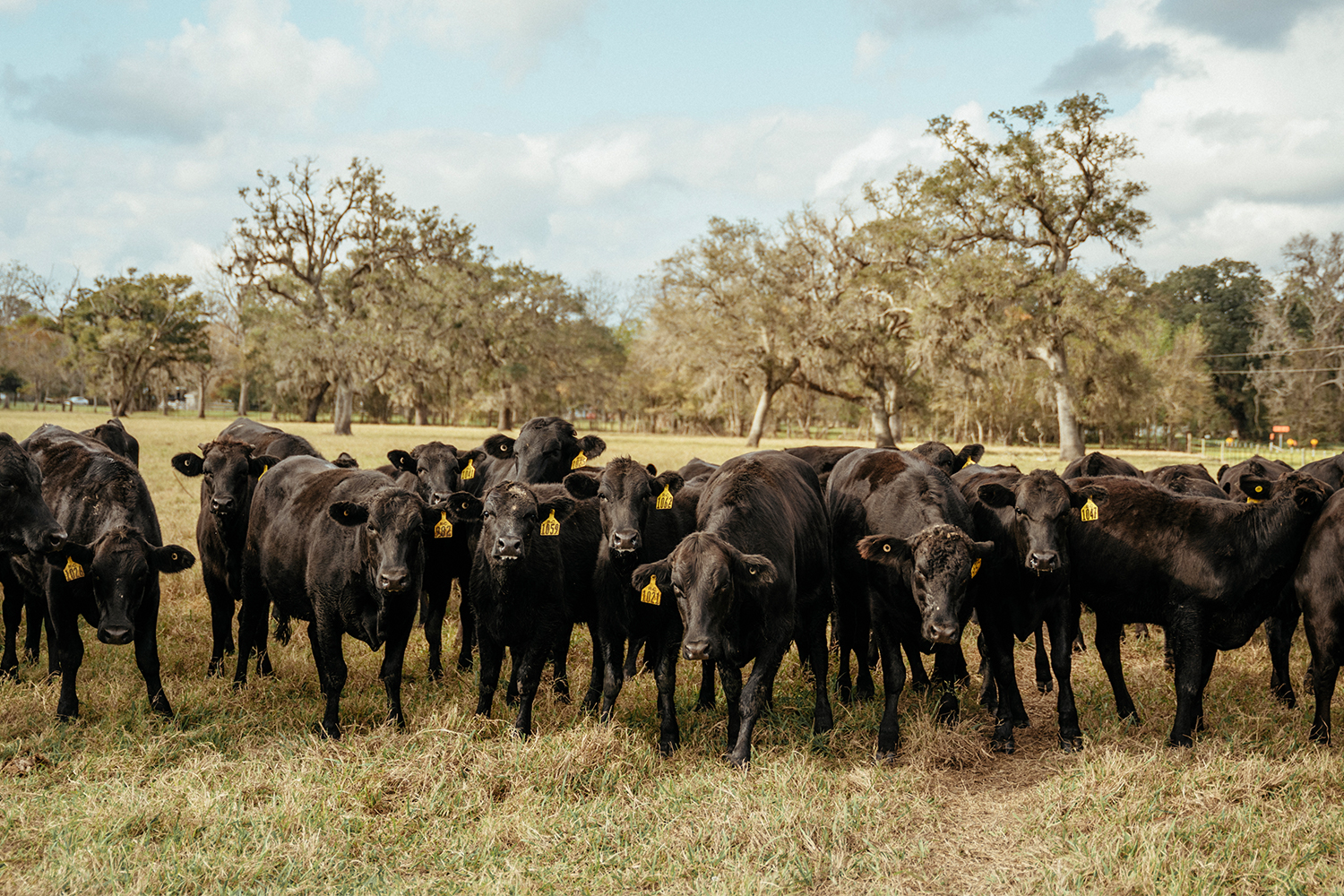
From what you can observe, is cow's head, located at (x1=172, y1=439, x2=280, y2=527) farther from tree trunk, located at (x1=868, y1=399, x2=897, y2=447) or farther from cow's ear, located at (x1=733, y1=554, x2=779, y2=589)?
tree trunk, located at (x1=868, y1=399, x2=897, y2=447)

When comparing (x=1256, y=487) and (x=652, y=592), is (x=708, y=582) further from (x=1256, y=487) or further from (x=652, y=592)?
(x=1256, y=487)

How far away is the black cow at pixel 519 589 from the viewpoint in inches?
226

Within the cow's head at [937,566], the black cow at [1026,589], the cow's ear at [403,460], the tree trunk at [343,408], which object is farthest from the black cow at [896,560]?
the tree trunk at [343,408]

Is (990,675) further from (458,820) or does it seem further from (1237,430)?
(1237,430)

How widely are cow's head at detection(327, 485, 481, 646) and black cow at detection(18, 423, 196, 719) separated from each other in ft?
3.78

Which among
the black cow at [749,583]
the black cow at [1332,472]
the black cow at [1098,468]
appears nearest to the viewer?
the black cow at [749,583]

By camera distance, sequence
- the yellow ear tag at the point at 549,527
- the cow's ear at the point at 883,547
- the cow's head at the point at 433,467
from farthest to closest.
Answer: the cow's head at the point at 433,467 → the yellow ear tag at the point at 549,527 → the cow's ear at the point at 883,547

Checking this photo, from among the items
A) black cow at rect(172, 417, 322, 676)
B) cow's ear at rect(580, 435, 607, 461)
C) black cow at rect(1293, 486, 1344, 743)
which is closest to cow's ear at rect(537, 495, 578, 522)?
black cow at rect(172, 417, 322, 676)

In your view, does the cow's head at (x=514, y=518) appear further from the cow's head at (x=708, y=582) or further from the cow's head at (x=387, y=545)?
the cow's head at (x=708, y=582)

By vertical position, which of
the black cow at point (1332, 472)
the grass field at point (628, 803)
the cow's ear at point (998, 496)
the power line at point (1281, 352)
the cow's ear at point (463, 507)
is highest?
the power line at point (1281, 352)

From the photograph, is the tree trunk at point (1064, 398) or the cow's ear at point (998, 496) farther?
the tree trunk at point (1064, 398)

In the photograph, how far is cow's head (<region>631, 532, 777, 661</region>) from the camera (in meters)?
4.87

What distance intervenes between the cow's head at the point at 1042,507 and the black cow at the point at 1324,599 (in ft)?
3.98

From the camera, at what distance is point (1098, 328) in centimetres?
3125
